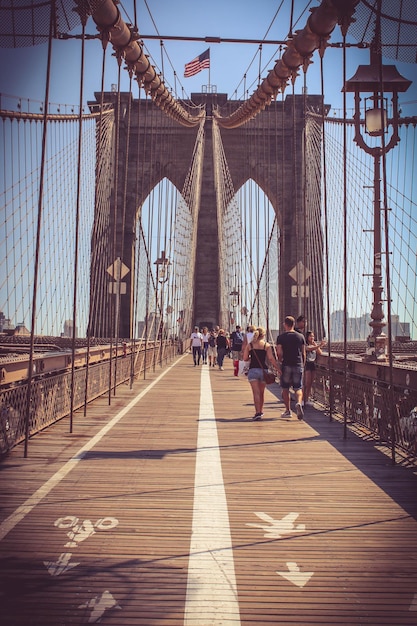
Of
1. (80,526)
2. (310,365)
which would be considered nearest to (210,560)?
(80,526)

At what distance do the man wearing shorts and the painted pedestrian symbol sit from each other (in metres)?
4.08

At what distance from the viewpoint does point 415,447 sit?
5.26 meters

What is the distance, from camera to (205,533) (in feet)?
10.8

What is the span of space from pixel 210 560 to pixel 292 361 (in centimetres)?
496

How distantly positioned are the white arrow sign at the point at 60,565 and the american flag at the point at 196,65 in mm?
30026

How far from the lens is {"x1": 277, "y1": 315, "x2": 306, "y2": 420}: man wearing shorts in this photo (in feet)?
25.2

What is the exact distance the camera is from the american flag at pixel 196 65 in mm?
30828

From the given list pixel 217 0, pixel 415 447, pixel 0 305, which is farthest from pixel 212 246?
pixel 415 447

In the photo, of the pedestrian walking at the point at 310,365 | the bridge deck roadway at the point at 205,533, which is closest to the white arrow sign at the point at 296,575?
the bridge deck roadway at the point at 205,533

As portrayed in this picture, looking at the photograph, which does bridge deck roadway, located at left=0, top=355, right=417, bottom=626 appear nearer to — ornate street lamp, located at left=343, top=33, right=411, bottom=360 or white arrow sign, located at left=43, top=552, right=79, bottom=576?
white arrow sign, located at left=43, top=552, right=79, bottom=576

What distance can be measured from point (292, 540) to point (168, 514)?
2.48 feet

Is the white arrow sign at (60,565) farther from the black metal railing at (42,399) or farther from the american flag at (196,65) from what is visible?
the american flag at (196,65)

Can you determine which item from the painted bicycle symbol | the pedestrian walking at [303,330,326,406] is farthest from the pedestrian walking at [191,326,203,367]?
the painted bicycle symbol

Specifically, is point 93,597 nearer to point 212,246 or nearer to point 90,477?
point 90,477
